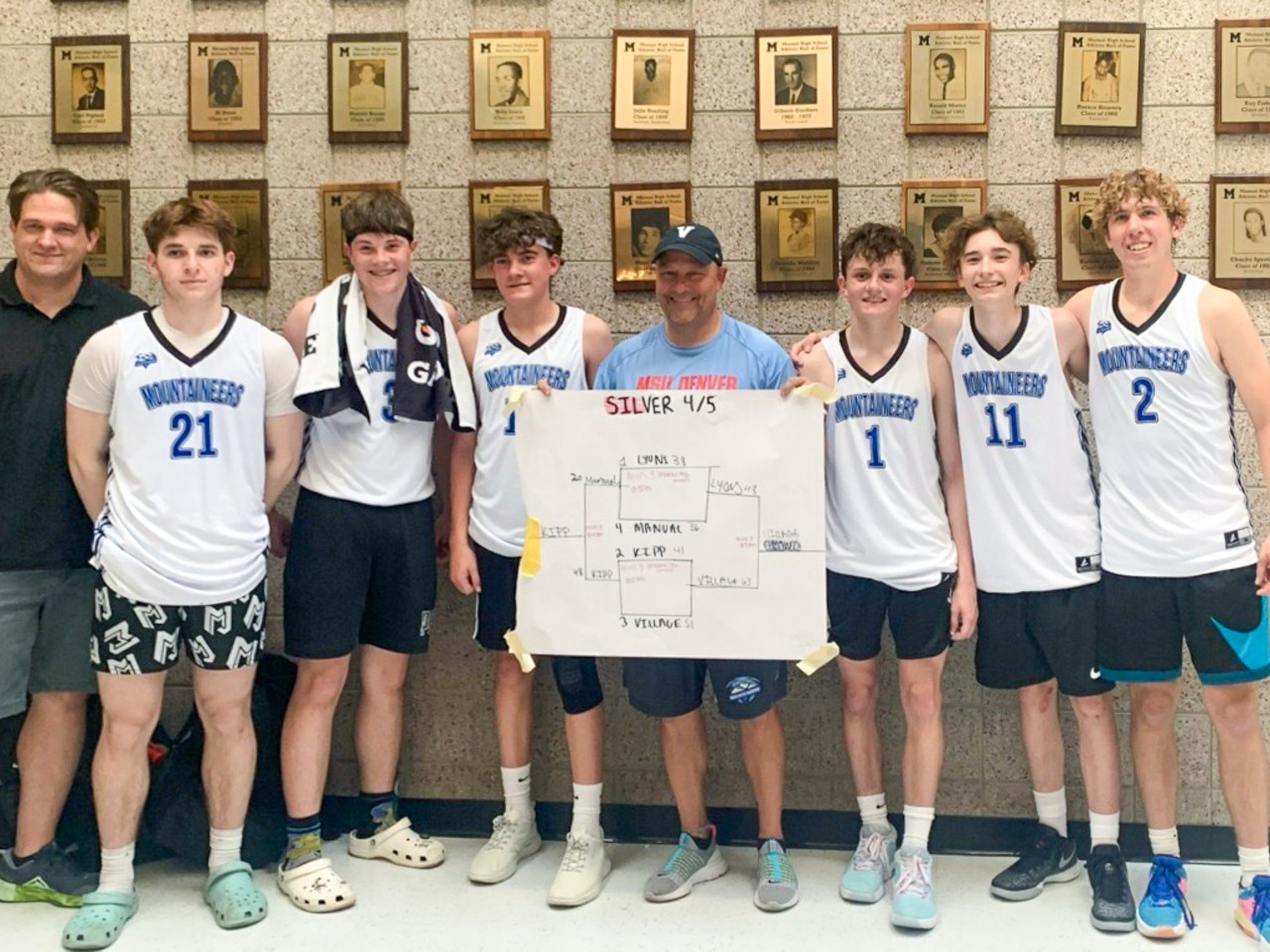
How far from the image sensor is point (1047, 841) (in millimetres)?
2613

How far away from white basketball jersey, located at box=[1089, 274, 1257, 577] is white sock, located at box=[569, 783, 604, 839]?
4.69ft

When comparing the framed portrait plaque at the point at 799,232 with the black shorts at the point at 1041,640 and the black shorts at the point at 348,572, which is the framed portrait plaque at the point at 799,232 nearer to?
the black shorts at the point at 1041,640

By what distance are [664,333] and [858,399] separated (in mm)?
511

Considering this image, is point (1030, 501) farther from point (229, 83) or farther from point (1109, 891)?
point (229, 83)

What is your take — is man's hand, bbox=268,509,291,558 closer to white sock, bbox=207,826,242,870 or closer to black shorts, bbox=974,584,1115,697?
white sock, bbox=207,826,242,870

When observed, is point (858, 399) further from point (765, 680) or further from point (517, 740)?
point (517, 740)

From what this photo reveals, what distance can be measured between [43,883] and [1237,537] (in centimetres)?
305

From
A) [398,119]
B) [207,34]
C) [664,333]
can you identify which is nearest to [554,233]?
[664,333]

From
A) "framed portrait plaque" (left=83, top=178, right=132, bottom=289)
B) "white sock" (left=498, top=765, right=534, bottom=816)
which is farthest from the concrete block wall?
"white sock" (left=498, top=765, right=534, bottom=816)

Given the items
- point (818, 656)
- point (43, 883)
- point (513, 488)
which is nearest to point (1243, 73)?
point (818, 656)

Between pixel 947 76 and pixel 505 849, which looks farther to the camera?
pixel 947 76

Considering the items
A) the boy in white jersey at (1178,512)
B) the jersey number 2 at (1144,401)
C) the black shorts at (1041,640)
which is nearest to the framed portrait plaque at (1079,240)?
the boy in white jersey at (1178,512)

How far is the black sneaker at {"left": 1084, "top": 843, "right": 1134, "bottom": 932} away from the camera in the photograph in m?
2.38

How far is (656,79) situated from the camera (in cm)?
290
